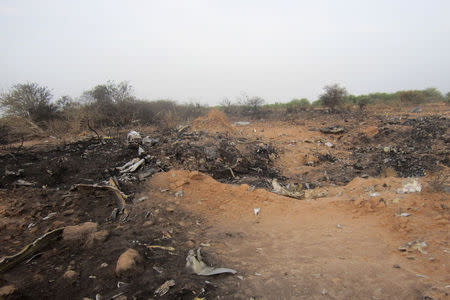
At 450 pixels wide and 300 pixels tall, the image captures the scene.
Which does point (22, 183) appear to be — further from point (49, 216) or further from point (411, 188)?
point (411, 188)

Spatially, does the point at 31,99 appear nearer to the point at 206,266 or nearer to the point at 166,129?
the point at 166,129

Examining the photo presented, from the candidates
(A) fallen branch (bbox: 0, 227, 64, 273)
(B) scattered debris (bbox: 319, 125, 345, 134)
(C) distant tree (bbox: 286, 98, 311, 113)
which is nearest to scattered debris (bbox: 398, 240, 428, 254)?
(A) fallen branch (bbox: 0, 227, 64, 273)

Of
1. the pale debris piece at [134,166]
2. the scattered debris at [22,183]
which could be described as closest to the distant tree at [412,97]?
the pale debris piece at [134,166]

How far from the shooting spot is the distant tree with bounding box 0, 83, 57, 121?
10273mm

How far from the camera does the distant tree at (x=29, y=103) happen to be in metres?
10.3

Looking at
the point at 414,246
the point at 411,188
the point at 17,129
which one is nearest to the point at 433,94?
the point at 411,188

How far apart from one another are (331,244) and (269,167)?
12.9 feet

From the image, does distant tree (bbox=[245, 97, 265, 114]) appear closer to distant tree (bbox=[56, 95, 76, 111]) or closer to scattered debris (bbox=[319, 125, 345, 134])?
scattered debris (bbox=[319, 125, 345, 134])

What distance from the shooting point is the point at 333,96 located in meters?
13.9

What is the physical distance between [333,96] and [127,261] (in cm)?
1440

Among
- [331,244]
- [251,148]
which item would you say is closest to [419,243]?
[331,244]

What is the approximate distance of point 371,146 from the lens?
27.3ft

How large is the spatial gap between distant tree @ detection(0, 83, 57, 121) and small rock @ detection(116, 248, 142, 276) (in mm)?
11741

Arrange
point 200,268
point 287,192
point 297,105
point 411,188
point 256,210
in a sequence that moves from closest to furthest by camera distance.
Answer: point 200,268 < point 411,188 < point 256,210 < point 287,192 < point 297,105
